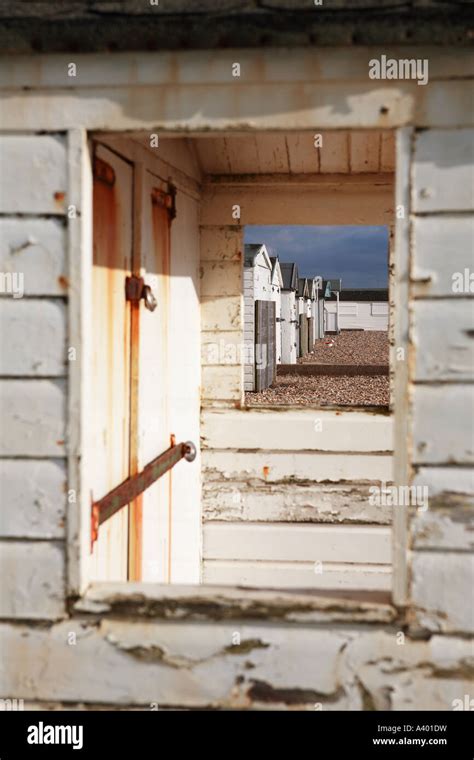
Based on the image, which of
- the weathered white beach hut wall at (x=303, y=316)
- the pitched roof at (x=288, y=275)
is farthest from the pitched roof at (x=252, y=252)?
the weathered white beach hut wall at (x=303, y=316)

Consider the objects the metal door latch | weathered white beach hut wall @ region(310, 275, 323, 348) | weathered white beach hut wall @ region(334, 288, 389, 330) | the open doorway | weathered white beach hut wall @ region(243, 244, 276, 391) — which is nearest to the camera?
the metal door latch

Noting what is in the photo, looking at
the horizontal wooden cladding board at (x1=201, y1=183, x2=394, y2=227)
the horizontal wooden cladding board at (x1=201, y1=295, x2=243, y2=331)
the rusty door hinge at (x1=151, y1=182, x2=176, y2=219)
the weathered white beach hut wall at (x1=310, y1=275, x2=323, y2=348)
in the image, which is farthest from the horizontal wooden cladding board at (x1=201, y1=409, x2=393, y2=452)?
the weathered white beach hut wall at (x1=310, y1=275, x2=323, y2=348)

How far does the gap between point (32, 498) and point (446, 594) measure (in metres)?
1.48

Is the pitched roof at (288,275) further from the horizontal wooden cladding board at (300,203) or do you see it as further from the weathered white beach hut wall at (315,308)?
the horizontal wooden cladding board at (300,203)

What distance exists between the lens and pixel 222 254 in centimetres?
515

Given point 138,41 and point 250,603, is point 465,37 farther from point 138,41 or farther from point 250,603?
point 250,603

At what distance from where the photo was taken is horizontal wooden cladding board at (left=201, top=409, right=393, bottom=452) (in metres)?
4.96

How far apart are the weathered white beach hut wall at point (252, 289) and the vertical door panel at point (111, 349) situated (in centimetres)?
1099

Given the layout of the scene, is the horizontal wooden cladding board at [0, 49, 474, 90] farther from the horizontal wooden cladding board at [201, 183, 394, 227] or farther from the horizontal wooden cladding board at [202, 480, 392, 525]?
the horizontal wooden cladding board at [202, 480, 392, 525]

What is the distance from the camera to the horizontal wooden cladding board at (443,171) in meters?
2.57

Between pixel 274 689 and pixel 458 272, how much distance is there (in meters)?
1.58

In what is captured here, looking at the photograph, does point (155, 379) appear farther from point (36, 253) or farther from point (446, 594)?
point (446, 594)

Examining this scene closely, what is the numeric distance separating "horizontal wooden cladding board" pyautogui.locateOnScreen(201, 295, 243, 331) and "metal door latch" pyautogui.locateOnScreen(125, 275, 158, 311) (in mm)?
1610
